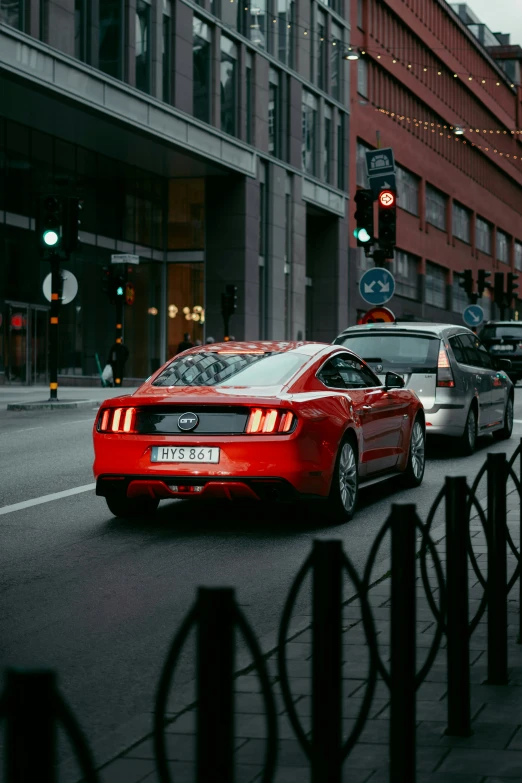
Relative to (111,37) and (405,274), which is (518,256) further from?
(111,37)

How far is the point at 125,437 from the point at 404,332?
6528 millimetres

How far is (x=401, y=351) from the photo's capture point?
48.8ft

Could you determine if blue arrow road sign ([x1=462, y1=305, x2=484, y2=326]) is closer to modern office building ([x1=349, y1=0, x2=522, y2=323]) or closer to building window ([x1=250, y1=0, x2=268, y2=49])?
building window ([x1=250, y1=0, x2=268, y2=49])

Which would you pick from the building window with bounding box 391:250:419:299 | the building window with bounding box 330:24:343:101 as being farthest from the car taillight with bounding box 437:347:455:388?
the building window with bounding box 391:250:419:299

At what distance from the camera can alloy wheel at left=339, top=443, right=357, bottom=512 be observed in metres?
9.47

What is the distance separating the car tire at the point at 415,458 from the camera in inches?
458

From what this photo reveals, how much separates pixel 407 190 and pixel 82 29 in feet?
111

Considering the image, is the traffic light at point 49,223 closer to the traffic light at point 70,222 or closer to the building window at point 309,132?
the traffic light at point 70,222

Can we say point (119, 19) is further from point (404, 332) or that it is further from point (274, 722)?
point (274, 722)

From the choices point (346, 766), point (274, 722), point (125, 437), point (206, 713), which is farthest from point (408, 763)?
point (125, 437)

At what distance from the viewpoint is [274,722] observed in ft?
8.62

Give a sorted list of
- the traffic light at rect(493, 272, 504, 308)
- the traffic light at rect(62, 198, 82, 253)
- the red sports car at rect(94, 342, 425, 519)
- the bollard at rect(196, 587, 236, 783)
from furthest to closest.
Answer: the traffic light at rect(493, 272, 504, 308) < the traffic light at rect(62, 198, 82, 253) < the red sports car at rect(94, 342, 425, 519) < the bollard at rect(196, 587, 236, 783)

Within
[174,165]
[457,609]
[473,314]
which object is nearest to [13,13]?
[174,165]

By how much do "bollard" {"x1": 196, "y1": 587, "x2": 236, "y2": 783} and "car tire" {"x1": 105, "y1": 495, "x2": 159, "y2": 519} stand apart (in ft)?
23.4
